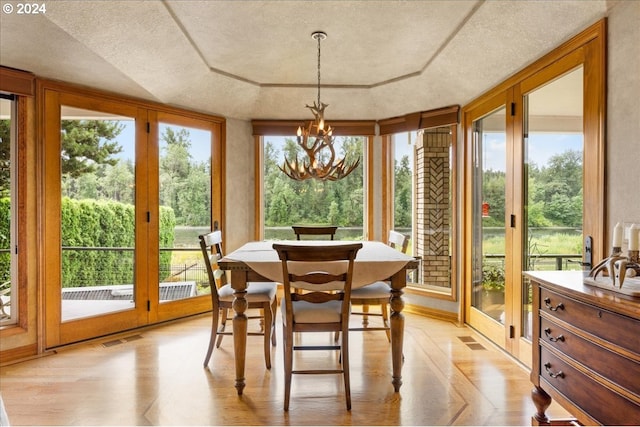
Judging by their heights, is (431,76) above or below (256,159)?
above

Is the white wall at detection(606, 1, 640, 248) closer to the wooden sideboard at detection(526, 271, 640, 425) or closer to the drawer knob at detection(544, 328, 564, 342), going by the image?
the wooden sideboard at detection(526, 271, 640, 425)

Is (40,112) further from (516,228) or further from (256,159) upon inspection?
(516,228)

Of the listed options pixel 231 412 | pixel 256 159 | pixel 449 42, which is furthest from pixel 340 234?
pixel 231 412

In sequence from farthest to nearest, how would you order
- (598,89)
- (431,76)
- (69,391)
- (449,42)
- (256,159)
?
1. (256,159)
2. (431,76)
3. (449,42)
4. (69,391)
5. (598,89)

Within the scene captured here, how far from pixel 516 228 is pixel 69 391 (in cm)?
333

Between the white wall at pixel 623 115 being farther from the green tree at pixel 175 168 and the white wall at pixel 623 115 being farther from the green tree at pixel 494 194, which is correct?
the green tree at pixel 175 168

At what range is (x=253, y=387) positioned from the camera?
2.62 metres

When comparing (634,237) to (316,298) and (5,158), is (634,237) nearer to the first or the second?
(316,298)

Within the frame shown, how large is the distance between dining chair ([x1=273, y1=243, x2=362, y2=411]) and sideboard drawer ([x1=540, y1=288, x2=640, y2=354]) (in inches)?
38.0

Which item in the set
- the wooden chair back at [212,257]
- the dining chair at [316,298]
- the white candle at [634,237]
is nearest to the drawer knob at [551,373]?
the white candle at [634,237]

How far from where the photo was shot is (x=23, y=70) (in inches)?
121

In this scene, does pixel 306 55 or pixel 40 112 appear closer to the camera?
pixel 40 112

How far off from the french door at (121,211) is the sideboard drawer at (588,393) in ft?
11.3

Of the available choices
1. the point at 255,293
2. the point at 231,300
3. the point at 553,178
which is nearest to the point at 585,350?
the point at 553,178
